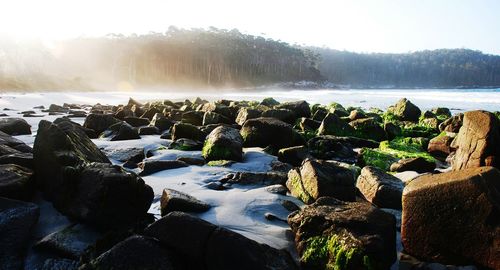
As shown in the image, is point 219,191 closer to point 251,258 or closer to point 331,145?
point 251,258

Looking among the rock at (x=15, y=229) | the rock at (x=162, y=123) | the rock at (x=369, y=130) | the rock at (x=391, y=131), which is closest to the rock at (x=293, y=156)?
the rock at (x=369, y=130)

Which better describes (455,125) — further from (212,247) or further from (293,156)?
(212,247)

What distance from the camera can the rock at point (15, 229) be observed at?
9.34 feet

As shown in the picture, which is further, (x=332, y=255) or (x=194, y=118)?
(x=194, y=118)

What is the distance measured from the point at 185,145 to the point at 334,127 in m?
3.53

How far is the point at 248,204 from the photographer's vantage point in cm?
399

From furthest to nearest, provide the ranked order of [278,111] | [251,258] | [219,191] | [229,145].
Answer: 1. [278,111]
2. [229,145]
3. [219,191]
4. [251,258]

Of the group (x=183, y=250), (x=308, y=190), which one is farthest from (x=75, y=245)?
(x=308, y=190)

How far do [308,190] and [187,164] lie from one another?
2.19 metres

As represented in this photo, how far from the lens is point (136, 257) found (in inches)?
98.0

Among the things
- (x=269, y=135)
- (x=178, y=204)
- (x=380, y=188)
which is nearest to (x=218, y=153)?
(x=269, y=135)

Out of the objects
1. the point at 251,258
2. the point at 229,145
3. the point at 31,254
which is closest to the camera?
the point at 251,258

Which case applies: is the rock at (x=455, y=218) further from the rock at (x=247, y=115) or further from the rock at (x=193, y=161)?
the rock at (x=247, y=115)

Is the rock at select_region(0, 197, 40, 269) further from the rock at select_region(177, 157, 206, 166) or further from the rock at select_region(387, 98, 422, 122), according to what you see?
the rock at select_region(387, 98, 422, 122)
